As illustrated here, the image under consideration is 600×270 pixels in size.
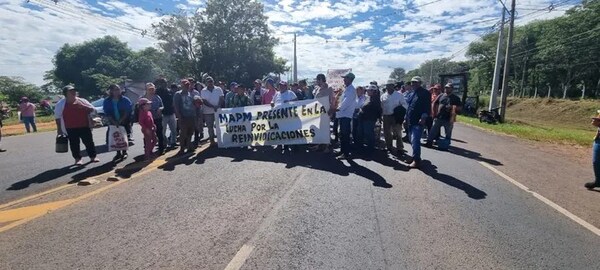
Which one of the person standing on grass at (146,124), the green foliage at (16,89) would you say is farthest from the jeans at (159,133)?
the green foliage at (16,89)

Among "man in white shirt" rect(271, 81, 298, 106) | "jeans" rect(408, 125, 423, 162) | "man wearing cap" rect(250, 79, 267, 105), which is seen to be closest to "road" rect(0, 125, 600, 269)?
"jeans" rect(408, 125, 423, 162)

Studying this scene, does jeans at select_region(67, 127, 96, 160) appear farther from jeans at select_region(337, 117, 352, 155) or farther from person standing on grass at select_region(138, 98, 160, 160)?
jeans at select_region(337, 117, 352, 155)

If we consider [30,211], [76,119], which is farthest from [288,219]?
[76,119]

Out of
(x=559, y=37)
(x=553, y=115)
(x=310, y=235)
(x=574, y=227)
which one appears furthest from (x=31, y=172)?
(x=559, y=37)

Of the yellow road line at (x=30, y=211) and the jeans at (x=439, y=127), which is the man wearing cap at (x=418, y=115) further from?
the yellow road line at (x=30, y=211)

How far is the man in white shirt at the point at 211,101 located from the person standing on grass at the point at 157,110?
3.64ft

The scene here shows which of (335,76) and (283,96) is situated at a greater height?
(335,76)

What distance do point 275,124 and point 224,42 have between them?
42924 millimetres

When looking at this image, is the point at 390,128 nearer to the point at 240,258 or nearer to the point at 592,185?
the point at 592,185

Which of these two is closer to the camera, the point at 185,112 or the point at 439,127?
the point at 185,112

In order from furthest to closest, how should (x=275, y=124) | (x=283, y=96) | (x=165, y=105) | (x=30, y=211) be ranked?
(x=165, y=105) → (x=283, y=96) → (x=275, y=124) → (x=30, y=211)

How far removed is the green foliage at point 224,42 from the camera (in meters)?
47.9

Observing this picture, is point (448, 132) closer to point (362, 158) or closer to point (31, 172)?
point (362, 158)

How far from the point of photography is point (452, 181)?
6219 millimetres
